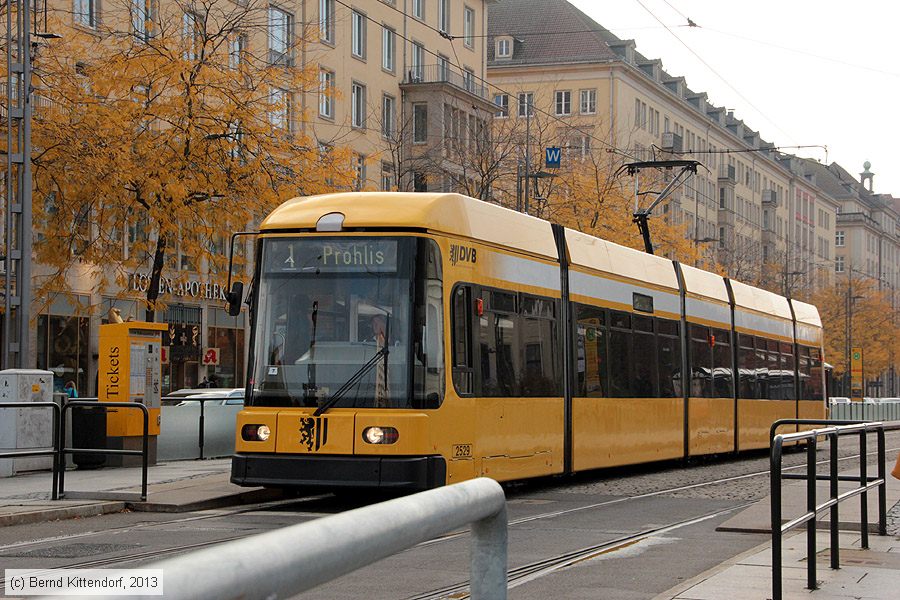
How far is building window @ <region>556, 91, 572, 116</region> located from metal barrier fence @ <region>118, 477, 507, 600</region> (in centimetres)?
7851

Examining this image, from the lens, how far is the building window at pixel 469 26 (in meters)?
62.5

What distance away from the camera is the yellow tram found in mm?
13719

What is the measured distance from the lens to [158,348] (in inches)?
829

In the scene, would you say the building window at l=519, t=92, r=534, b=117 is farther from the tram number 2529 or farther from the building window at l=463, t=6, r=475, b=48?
the tram number 2529

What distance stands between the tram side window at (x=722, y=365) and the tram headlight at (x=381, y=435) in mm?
11238

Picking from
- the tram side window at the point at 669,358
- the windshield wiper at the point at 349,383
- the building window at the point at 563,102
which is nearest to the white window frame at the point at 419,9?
the building window at the point at 563,102

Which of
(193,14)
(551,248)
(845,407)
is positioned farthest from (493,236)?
(845,407)

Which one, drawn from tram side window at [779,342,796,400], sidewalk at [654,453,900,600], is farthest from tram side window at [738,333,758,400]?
sidewalk at [654,453,900,600]

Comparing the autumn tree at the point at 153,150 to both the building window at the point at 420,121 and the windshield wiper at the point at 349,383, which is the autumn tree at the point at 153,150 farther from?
the building window at the point at 420,121

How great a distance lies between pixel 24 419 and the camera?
18.8 meters

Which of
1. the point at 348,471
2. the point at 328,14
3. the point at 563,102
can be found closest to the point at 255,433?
the point at 348,471

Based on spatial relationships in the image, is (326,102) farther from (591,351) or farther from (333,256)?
(333,256)

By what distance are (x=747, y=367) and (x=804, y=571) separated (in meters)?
17.3

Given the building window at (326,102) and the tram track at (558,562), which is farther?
the building window at (326,102)
